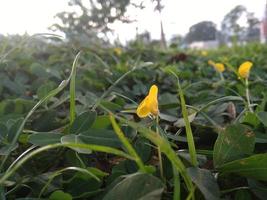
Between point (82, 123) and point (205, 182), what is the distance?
0.60 feet

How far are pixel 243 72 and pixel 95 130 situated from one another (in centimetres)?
43

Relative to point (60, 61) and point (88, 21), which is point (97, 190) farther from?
point (88, 21)

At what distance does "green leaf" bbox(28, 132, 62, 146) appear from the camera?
461mm

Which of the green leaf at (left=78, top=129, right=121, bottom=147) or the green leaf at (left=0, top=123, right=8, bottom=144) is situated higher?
the green leaf at (left=0, top=123, right=8, bottom=144)

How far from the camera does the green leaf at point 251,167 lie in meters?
0.40

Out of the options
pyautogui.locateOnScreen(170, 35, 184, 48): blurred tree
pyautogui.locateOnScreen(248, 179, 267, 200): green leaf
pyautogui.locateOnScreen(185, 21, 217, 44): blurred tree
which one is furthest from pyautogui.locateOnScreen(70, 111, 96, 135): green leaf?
pyautogui.locateOnScreen(170, 35, 184, 48): blurred tree

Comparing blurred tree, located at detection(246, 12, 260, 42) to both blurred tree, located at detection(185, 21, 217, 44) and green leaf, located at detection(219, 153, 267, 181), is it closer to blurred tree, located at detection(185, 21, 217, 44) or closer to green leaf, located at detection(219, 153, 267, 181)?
blurred tree, located at detection(185, 21, 217, 44)

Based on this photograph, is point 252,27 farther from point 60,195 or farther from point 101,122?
point 60,195

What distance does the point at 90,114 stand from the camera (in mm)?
498

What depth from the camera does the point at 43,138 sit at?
0.47m

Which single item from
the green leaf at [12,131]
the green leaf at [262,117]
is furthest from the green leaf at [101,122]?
the green leaf at [262,117]

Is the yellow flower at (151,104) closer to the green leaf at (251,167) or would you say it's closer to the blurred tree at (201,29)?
the green leaf at (251,167)

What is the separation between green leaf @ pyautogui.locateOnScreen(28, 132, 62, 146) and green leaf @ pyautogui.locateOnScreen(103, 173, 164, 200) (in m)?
0.13

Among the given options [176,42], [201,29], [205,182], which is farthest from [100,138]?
[176,42]
